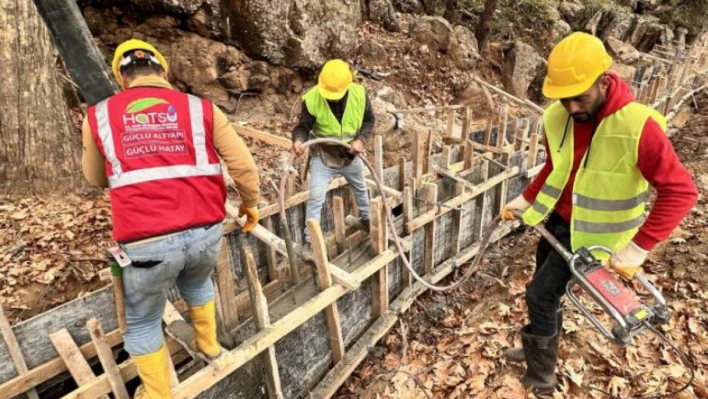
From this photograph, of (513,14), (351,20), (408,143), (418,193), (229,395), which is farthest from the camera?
(513,14)

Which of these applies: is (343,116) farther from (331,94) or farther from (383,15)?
(383,15)

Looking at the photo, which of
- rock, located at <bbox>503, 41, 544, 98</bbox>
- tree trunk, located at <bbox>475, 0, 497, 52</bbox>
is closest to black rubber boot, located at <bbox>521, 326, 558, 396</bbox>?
rock, located at <bbox>503, 41, 544, 98</bbox>

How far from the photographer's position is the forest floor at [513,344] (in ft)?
12.0

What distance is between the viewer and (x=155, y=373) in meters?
2.74

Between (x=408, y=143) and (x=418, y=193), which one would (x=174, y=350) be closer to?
(x=418, y=193)

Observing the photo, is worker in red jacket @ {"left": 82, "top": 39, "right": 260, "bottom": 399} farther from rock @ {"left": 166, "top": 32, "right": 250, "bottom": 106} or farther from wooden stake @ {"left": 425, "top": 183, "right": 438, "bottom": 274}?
rock @ {"left": 166, "top": 32, "right": 250, "bottom": 106}

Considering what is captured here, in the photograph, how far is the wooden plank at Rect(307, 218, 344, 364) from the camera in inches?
147

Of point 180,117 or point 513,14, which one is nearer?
point 180,117

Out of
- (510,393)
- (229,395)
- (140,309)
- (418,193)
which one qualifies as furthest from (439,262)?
(140,309)

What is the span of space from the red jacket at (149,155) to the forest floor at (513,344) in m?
3.00

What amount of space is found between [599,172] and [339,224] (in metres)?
2.89

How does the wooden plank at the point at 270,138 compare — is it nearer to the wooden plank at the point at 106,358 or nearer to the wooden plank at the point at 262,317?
the wooden plank at the point at 262,317

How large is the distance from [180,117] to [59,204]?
3.85 m

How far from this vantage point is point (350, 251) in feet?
16.9
